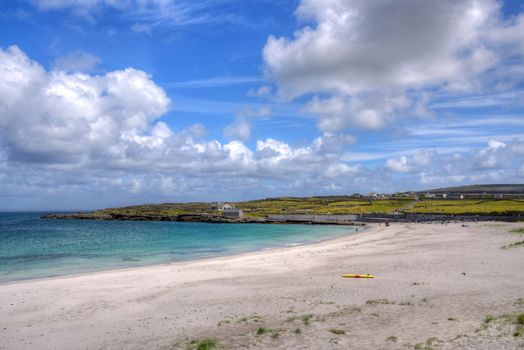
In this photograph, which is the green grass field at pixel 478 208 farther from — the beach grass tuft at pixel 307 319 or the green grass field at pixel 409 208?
the beach grass tuft at pixel 307 319

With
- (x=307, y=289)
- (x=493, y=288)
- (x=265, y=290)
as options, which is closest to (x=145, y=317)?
(x=265, y=290)

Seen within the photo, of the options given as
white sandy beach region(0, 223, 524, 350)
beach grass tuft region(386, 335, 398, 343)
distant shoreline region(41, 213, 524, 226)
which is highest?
beach grass tuft region(386, 335, 398, 343)

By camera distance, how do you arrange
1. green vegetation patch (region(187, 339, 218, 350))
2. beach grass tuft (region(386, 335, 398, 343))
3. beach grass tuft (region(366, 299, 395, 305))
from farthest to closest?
beach grass tuft (region(366, 299, 395, 305)), green vegetation patch (region(187, 339, 218, 350)), beach grass tuft (region(386, 335, 398, 343))

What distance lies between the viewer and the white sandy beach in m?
12.2

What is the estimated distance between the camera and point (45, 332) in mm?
14633

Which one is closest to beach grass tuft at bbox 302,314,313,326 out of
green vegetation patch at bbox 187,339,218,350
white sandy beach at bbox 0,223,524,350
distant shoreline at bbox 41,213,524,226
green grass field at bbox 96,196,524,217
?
white sandy beach at bbox 0,223,524,350

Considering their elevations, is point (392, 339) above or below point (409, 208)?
below

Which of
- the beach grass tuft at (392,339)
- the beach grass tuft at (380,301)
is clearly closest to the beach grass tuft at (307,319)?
the beach grass tuft at (392,339)

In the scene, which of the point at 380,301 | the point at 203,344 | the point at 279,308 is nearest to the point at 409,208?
the point at 380,301

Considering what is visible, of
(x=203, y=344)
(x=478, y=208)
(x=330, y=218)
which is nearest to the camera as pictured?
(x=203, y=344)

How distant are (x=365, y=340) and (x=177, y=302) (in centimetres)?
940

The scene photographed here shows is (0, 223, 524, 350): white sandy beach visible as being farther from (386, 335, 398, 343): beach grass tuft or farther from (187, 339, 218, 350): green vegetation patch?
(187, 339, 218, 350): green vegetation patch

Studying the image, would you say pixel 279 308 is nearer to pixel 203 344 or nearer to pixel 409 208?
pixel 203 344

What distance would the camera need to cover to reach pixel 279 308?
16.3 meters
